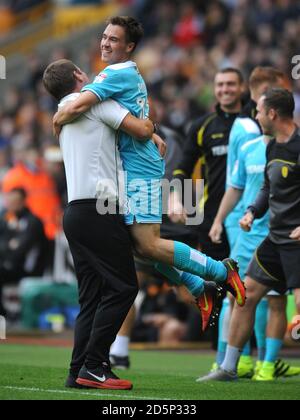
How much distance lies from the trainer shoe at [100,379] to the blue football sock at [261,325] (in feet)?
8.28

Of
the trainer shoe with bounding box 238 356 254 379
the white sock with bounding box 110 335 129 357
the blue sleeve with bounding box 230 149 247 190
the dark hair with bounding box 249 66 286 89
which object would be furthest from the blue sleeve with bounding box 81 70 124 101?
the white sock with bounding box 110 335 129 357

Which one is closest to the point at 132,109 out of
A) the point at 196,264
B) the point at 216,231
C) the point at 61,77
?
the point at 61,77

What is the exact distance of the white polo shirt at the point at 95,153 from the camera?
7578mm

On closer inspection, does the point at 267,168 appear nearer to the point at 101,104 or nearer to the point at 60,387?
the point at 101,104

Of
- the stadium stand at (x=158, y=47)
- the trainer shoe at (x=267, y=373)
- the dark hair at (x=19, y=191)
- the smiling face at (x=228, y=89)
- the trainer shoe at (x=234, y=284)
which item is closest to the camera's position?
the trainer shoe at (x=234, y=284)

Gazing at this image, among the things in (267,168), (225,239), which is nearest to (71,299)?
(225,239)

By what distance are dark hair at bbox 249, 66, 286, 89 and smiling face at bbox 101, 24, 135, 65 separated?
240 centimetres

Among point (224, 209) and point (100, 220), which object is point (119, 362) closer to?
point (224, 209)

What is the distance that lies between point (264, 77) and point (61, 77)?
2.76 meters

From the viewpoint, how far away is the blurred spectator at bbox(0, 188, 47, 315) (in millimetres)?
16500

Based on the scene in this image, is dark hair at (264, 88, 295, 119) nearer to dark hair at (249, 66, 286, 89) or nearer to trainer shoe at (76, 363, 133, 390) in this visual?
dark hair at (249, 66, 286, 89)

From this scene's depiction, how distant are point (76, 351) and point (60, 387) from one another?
28 cm

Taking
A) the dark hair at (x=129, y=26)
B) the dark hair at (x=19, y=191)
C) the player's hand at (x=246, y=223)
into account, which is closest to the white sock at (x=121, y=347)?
the player's hand at (x=246, y=223)

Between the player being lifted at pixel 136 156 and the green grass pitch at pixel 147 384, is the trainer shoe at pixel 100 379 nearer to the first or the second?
the green grass pitch at pixel 147 384
